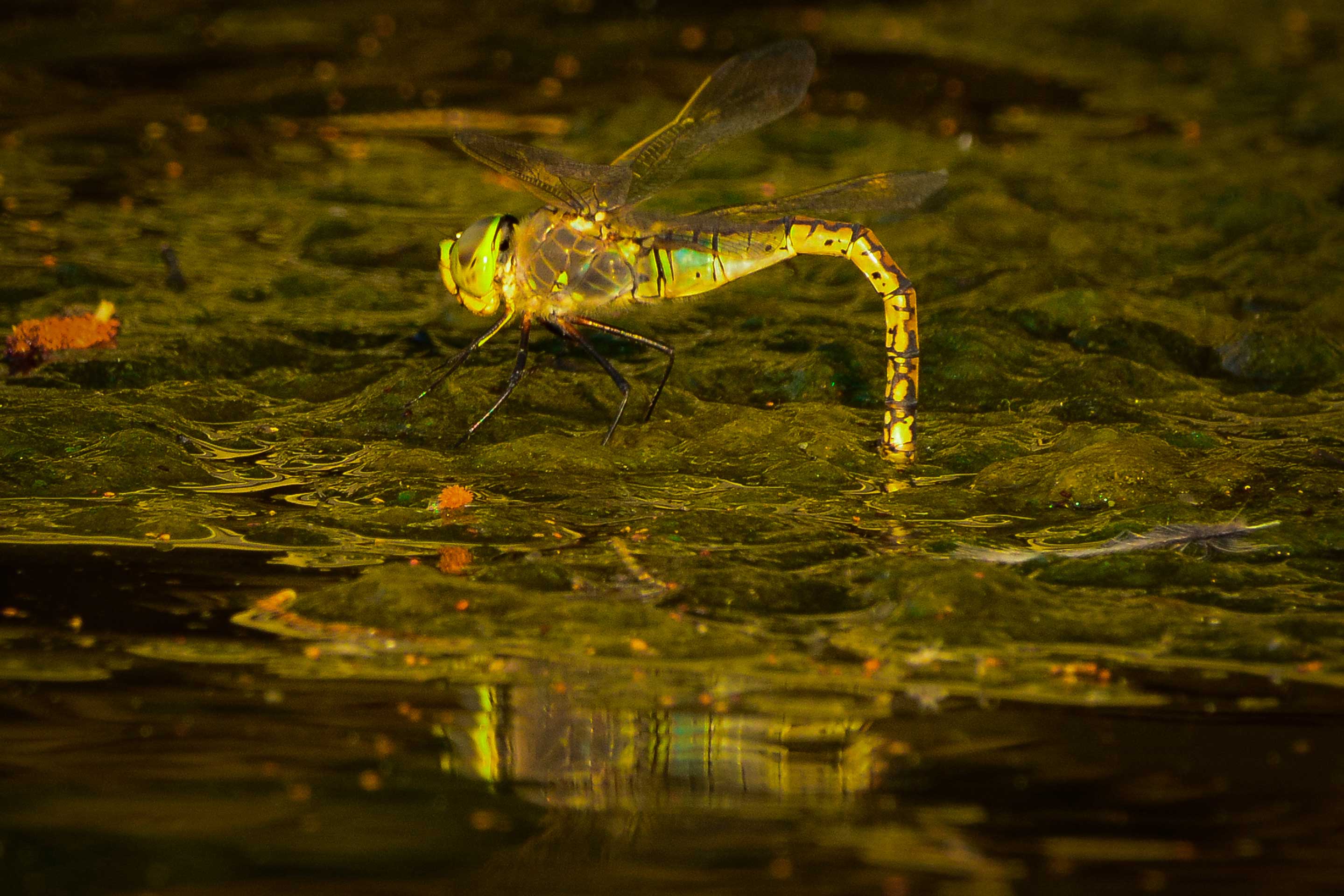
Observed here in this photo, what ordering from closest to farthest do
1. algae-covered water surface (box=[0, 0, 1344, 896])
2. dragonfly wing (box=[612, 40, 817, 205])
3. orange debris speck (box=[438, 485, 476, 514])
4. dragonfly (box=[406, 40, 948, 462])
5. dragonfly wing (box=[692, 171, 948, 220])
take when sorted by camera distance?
algae-covered water surface (box=[0, 0, 1344, 896]) < orange debris speck (box=[438, 485, 476, 514]) < dragonfly (box=[406, 40, 948, 462]) < dragonfly wing (box=[692, 171, 948, 220]) < dragonfly wing (box=[612, 40, 817, 205])

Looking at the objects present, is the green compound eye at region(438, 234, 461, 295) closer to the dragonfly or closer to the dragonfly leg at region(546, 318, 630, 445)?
the dragonfly

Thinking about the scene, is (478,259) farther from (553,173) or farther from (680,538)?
(680,538)

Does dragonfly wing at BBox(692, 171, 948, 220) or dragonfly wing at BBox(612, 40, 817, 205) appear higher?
dragonfly wing at BBox(612, 40, 817, 205)

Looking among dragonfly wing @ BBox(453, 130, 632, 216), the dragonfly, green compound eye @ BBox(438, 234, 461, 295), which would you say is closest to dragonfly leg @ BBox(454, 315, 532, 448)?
the dragonfly

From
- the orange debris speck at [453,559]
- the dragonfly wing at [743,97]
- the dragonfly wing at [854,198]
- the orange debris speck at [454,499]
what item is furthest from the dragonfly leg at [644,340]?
the orange debris speck at [453,559]

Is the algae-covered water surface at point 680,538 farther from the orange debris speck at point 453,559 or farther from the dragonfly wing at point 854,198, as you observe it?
the dragonfly wing at point 854,198

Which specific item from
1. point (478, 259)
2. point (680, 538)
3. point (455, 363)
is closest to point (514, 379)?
point (455, 363)

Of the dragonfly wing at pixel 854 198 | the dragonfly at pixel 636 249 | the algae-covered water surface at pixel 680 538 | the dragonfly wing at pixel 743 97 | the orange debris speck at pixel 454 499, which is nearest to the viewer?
the algae-covered water surface at pixel 680 538
